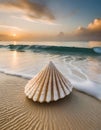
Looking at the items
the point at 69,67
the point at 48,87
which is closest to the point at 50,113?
the point at 48,87

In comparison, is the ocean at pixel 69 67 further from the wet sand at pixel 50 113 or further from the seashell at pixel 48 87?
the seashell at pixel 48 87

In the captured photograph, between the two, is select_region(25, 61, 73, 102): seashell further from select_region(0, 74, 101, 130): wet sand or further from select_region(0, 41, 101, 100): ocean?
select_region(0, 41, 101, 100): ocean

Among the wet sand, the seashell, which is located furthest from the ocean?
the seashell

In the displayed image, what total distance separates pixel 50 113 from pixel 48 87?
1.37 feet

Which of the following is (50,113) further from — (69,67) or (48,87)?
(69,67)

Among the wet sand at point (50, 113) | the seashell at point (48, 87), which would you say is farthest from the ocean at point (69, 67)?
the seashell at point (48, 87)

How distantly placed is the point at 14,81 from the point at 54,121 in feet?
6.26

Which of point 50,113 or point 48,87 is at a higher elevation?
point 48,87

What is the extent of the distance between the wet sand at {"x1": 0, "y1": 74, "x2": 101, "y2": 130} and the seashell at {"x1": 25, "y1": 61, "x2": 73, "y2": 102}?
112 mm

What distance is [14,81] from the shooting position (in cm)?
364

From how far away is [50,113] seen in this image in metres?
2.19

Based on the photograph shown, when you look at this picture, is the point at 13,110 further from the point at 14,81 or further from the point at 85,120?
the point at 14,81

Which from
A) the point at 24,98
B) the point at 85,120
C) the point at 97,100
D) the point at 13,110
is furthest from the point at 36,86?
the point at 97,100

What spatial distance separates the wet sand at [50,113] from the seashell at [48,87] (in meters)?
0.11
